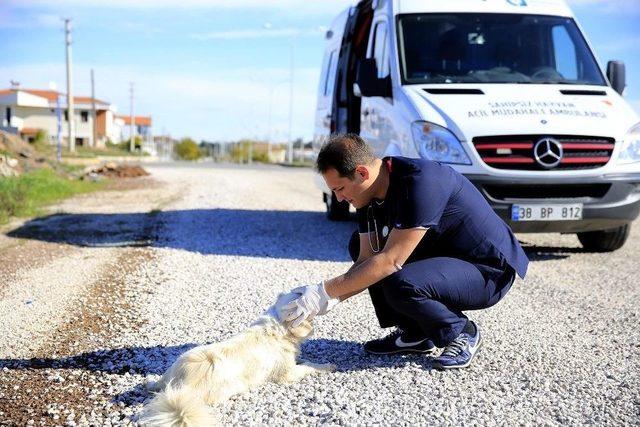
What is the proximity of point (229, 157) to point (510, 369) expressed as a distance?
227ft

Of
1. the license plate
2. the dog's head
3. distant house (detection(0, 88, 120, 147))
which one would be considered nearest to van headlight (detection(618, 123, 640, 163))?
the license plate

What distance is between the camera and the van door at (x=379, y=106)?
8.05m

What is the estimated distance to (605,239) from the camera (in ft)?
27.2

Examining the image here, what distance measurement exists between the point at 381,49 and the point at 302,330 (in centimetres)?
559

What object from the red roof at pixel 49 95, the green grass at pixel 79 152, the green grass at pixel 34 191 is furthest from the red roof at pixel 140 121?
the green grass at pixel 34 191

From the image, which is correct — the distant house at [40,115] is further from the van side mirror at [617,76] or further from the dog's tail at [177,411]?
the dog's tail at [177,411]

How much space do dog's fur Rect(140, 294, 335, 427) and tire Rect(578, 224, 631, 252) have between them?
208 inches

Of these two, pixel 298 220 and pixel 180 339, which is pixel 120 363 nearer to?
pixel 180 339

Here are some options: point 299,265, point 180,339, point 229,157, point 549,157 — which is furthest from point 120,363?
point 229,157

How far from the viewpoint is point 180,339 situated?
4715mm

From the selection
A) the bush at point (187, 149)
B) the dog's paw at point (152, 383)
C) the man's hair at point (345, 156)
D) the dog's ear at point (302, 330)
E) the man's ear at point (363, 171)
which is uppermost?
the man's hair at point (345, 156)

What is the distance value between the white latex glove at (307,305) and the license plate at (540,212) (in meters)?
3.71

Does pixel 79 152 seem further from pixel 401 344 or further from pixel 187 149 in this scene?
pixel 401 344

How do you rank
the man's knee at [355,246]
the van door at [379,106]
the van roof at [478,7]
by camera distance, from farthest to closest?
the van roof at [478,7] < the van door at [379,106] < the man's knee at [355,246]
